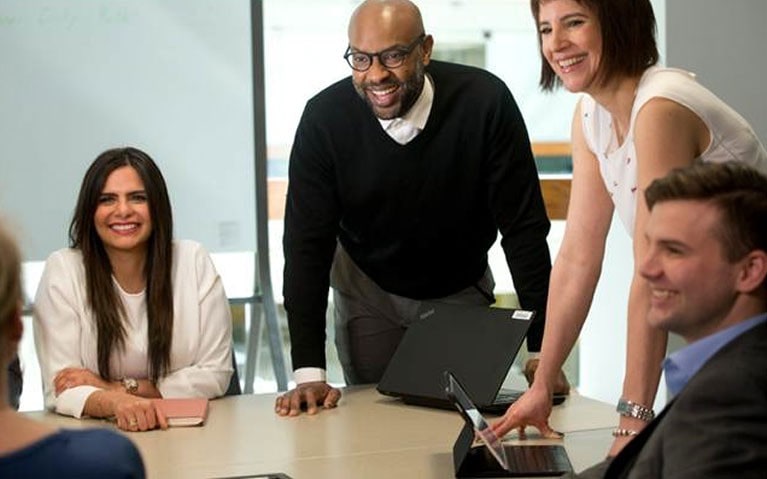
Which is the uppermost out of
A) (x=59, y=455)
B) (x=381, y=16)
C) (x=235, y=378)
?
(x=381, y=16)

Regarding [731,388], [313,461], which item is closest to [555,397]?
[313,461]

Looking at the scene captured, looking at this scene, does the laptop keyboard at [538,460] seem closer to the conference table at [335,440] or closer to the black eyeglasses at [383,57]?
the conference table at [335,440]

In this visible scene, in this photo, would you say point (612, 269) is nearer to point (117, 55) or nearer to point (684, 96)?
point (117, 55)

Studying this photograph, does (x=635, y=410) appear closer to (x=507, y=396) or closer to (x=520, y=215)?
(x=507, y=396)

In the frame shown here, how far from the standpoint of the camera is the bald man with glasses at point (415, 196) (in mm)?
3174

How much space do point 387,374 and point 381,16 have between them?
0.89m

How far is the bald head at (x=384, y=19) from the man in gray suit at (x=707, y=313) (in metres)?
1.33

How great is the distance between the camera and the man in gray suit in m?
1.53

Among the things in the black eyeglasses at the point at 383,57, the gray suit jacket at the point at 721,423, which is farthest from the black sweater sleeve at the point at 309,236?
the gray suit jacket at the point at 721,423

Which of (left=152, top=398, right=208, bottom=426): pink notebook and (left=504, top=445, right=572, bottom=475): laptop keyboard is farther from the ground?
(left=504, top=445, right=572, bottom=475): laptop keyboard

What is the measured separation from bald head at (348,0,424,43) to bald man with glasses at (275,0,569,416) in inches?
1.9

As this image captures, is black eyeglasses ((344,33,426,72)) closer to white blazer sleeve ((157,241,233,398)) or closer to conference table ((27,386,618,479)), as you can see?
white blazer sleeve ((157,241,233,398))

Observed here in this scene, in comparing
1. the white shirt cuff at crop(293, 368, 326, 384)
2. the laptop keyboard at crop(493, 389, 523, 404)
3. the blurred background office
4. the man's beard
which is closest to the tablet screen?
the laptop keyboard at crop(493, 389, 523, 404)

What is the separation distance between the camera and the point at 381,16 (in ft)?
9.82
